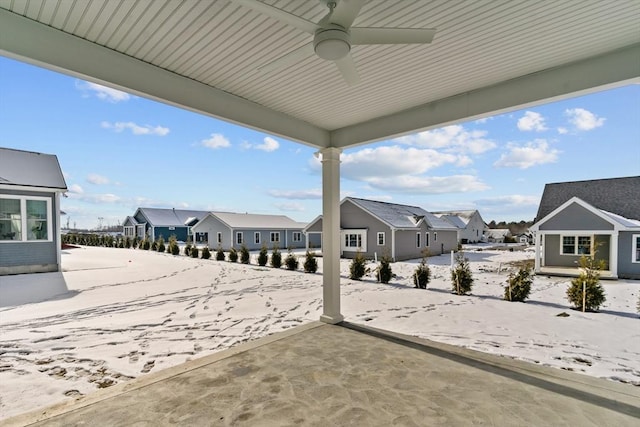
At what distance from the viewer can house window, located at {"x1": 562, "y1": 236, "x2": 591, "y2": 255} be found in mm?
11887

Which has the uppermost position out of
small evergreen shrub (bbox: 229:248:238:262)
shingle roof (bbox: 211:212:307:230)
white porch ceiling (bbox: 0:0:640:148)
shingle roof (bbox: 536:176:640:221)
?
white porch ceiling (bbox: 0:0:640:148)

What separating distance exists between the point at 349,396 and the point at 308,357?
89 cm

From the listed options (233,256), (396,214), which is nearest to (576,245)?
(396,214)

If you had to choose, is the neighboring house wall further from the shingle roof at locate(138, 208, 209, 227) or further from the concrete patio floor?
the shingle roof at locate(138, 208, 209, 227)

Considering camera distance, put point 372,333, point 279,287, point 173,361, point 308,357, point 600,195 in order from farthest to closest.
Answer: point 600,195
point 279,287
point 372,333
point 173,361
point 308,357

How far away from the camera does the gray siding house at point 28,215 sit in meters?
10.3

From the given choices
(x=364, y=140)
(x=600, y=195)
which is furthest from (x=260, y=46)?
(x=600, y=195)

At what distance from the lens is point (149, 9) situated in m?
2.18

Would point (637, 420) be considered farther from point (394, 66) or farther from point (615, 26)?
point (394, 66)

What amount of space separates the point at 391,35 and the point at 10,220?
45.3ft

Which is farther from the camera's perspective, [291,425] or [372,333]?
[372,333]

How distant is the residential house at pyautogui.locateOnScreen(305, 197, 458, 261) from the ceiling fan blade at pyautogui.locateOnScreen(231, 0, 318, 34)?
542 inches

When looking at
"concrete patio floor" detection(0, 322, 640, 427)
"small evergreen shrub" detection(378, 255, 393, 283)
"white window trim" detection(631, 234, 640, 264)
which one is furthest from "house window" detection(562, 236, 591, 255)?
"concrete patio floor" detection(0, 322, 640, 427)

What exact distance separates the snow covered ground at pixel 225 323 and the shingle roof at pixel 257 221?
41.2 ft
